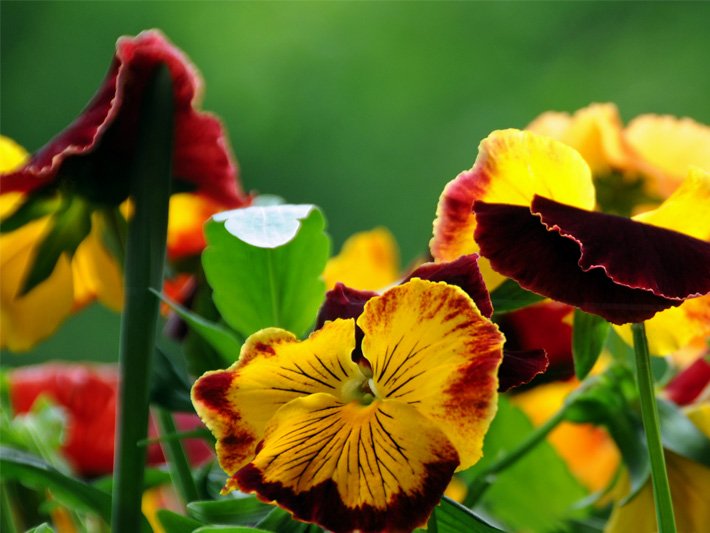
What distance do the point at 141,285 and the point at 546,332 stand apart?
0.11 meters

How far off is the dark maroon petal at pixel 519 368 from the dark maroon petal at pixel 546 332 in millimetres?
74

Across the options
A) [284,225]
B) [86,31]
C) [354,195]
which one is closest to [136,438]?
[284,225]

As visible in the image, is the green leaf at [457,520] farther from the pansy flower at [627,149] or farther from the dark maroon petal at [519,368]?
the pansy flower at [627,149]

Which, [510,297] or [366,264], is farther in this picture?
[366,264]

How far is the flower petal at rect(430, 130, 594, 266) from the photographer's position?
0.20 meters

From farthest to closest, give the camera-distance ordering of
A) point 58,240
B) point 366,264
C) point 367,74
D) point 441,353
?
1. point 367,74
2. point 366,264
3. point 58,240
4. point 441,353

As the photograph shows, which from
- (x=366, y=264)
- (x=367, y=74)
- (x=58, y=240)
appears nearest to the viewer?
(x=58, y=240)

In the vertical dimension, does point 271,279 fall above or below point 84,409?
above

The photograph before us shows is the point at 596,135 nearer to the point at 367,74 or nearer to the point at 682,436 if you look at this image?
the point at 682,436

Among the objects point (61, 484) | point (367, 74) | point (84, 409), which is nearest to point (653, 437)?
point (61, 484)

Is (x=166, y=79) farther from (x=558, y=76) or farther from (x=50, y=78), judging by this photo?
(x=558, y=76)

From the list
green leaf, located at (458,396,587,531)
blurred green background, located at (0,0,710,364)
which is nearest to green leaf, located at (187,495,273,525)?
green leaf, located at (458,396,587,531)

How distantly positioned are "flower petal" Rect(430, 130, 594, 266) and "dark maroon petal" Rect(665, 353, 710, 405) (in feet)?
0.38

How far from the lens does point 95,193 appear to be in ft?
0.83
